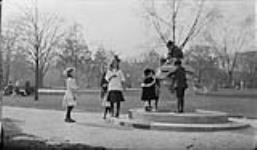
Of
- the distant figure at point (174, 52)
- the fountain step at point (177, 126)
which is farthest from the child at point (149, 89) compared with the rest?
the fountain step at point (177, 126)

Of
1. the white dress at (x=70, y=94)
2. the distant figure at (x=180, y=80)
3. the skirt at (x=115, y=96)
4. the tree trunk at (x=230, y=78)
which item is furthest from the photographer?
the tree trunk at (x=230, y=78)

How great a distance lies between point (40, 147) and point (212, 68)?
65.0 ft

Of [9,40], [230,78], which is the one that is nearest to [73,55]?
[9,40]

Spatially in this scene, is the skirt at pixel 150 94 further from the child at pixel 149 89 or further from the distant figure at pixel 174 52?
the distant figure at pixel 174 52

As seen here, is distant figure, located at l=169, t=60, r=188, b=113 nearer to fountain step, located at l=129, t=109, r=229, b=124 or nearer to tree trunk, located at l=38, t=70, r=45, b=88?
fountain step, located at l=129, t=109, r=229, b=124

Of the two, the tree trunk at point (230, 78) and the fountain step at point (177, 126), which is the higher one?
the tree trunk at point (230, 78)

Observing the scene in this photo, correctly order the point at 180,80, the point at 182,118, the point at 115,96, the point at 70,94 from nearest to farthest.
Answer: the point at 182,118 < the point at 180,80 < the point at 70,94 < the point at 115,96

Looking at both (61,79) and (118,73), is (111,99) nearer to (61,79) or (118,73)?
(118,73)

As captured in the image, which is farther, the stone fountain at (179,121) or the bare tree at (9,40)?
the bare tree at (9,40)

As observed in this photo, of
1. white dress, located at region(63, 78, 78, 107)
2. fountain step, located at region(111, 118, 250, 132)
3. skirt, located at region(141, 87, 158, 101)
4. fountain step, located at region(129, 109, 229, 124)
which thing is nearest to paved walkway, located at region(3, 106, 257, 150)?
fountain step, located at region(111, 118, 250, 132)

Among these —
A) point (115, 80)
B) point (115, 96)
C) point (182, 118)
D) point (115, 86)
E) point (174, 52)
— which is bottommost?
point (182, 118)

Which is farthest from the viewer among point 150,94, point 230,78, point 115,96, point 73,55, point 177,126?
point 230,78

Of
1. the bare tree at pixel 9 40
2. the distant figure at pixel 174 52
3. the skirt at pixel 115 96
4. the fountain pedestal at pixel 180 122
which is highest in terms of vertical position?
the bare tree at pixel 9 40

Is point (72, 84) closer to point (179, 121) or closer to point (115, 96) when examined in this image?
point (115, 96)
